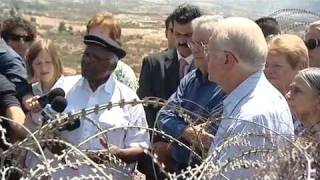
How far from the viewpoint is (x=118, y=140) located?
14.0 ft

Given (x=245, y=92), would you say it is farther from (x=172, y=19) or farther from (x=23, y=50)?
(x=23, y=50)

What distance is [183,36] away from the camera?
5242mm

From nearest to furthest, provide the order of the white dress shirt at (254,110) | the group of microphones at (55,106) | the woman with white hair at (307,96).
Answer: the white dress shirt at (254,110) < the woman with white hair at (307,96) < the group of microphones at (55,106)

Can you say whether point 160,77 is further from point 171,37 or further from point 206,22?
point 206,22

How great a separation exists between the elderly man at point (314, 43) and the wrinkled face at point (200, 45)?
112cm

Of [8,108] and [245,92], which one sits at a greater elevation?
[245,92]

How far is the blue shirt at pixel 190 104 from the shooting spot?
3.97 m

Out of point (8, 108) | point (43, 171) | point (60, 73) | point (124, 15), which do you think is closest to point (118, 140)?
point (8, 108)

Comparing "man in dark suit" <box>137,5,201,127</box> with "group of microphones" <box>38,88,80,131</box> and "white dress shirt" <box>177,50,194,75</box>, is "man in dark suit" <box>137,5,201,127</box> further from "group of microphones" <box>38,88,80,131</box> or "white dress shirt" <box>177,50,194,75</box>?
"group of microphones" <box>38,88,80,131</box>

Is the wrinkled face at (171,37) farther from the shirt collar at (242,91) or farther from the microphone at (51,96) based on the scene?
the shirt collar at (242,91)

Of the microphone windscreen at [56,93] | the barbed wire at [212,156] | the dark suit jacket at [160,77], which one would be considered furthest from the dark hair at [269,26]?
the barbed wire at [212,156]

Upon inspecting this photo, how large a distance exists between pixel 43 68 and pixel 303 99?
2.09 m

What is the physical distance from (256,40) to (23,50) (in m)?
2.84

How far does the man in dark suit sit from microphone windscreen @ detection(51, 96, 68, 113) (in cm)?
112
